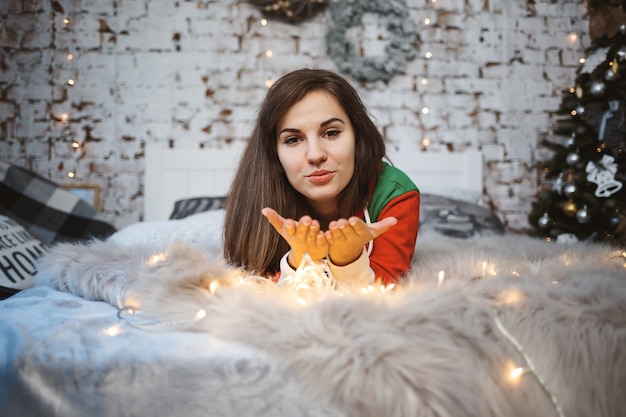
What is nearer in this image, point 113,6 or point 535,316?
point 535,316

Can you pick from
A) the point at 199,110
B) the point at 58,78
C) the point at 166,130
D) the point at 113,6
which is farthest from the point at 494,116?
the point at 58,78

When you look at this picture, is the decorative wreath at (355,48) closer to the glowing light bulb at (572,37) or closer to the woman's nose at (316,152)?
the glowing light bulb at (572,37)

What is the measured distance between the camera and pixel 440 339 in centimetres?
67

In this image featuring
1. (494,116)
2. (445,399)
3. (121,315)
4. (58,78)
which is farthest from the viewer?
(494,116)

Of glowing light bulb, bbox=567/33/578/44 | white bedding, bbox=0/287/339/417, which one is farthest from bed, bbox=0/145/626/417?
glowing light bulb, bbox=567/33/578/44

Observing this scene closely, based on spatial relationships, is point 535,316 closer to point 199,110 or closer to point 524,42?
point 199,110

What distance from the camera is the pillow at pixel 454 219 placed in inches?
84.3

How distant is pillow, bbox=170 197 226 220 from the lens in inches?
93.4

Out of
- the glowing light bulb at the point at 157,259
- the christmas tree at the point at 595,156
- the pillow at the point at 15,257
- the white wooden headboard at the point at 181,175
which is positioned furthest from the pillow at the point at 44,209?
the christmas tree at the point at 595,156

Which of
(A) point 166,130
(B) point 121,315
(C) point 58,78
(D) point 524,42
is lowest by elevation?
(B) point 121,315

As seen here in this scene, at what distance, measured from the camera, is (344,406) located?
609 mm

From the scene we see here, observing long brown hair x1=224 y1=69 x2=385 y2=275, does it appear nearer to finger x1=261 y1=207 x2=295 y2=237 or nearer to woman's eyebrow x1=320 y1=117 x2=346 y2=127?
woman's eyebrow x1=320 y1=117 x2=346 y2=127

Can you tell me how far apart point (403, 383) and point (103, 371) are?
440 mm

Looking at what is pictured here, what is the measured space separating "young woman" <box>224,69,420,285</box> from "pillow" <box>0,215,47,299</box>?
0.63 meters
